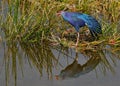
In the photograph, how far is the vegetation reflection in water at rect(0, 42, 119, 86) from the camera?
5.37m

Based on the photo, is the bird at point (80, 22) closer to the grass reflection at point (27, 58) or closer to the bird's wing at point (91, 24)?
the bird's wing at point (91, 24)

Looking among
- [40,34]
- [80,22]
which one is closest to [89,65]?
[80,22]

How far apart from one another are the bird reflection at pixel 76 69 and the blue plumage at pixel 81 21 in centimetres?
49

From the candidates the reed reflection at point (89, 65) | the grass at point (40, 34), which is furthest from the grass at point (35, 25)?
the reed reflection at point (89, 65)

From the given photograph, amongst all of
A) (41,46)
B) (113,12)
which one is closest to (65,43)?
(41,46)

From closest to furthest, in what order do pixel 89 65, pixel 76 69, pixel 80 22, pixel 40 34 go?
pixel 76 69, pixel 89 65, pixel 80 22, pixel 40 34

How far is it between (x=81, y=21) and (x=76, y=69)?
2.88ft

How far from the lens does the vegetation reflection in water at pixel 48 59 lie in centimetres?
537

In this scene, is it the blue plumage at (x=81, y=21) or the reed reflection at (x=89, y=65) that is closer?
the reed reflection at (x=89, y=65)

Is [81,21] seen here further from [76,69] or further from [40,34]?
[76,69]

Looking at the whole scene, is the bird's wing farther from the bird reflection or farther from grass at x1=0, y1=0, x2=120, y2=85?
the bird reflection

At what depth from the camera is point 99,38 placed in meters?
6.36

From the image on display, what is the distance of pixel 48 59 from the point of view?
5777 mm

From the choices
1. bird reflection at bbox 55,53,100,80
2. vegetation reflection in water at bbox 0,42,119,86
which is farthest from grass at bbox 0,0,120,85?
bird reflection at bbox 55,53,100,80
